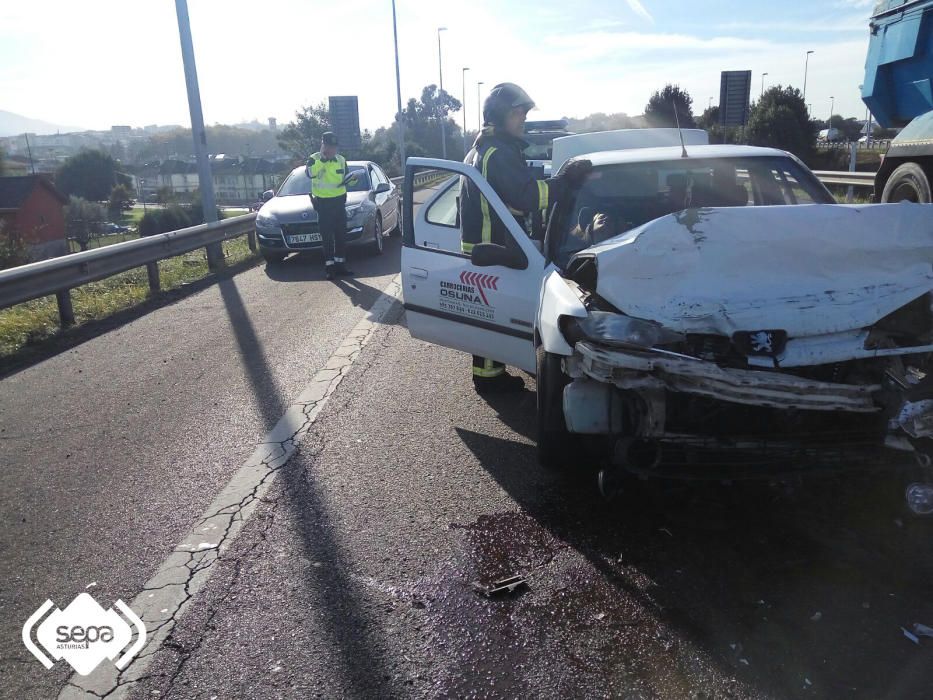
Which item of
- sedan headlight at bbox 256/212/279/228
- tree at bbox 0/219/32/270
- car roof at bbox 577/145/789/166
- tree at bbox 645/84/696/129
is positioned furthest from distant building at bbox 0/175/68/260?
car roof at bbox 577/145/789/166

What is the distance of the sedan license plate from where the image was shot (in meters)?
12.2

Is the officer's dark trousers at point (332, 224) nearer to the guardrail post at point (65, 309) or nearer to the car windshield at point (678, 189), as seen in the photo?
the guardrail post at point (65, 309)

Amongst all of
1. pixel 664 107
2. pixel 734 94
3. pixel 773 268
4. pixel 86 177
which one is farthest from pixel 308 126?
pixel 773 268

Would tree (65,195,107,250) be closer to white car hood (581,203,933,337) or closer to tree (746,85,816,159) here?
tree (746,85,816,159)

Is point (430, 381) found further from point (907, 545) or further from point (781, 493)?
point (907, 545)

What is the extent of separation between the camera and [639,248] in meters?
3.59

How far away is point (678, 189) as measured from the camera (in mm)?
4980

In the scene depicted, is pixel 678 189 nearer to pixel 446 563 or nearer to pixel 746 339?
pixel 746 339

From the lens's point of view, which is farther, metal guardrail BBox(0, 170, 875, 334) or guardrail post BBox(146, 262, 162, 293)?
guardrail post BBox(146, 262, 162, 293)

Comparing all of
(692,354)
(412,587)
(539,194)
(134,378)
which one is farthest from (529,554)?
(134,378)

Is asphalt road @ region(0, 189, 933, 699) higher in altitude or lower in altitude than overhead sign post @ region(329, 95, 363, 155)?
lower

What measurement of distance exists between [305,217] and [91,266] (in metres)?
3.86

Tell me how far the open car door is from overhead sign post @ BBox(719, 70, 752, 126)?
17.5 meters

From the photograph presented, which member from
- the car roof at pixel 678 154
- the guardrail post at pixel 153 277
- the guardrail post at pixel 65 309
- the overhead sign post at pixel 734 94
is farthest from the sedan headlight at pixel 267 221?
the overhead sign post at pixel 734 94
